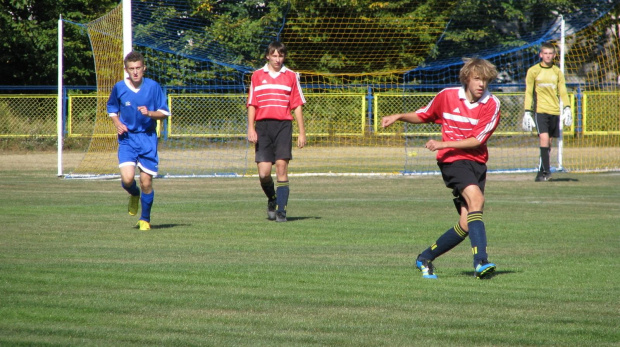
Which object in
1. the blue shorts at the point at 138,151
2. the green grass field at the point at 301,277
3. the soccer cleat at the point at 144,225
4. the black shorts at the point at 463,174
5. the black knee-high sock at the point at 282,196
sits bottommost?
the green grass field at the point at 301,277

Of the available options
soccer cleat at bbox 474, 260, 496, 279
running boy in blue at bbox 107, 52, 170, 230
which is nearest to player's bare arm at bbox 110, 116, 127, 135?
running boy in blue at bbox 107, 52, 170, 230

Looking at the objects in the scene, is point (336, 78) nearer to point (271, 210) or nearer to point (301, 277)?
point (271, 210)

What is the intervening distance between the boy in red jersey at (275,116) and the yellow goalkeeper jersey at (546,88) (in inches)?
274

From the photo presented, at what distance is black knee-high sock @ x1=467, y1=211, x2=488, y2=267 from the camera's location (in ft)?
21.2

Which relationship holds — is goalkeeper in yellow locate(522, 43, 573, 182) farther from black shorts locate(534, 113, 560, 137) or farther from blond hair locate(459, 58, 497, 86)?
blond hair locate(459, 58, 497, 86)

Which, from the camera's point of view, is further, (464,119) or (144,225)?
(144,225)

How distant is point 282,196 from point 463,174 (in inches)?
163

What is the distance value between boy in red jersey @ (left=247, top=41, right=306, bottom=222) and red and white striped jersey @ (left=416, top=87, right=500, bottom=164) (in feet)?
12.7

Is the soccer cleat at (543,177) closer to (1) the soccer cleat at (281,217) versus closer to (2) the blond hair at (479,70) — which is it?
(1) the soccer cleat at (281,217)

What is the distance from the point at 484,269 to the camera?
631cm

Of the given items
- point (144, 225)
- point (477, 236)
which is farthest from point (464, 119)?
point (144, 225)

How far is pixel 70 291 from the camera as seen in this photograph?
575 centimetres

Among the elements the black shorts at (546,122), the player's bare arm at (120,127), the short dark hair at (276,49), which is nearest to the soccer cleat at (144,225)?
the player's bare arm at (120,127)

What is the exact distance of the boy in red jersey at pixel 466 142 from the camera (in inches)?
256
